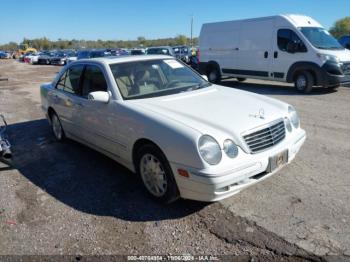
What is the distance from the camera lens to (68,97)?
5.46 metres

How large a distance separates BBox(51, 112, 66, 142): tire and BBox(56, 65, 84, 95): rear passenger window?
62 centimetres

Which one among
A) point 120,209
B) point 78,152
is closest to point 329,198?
point 120,209

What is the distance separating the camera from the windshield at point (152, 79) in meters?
4.39

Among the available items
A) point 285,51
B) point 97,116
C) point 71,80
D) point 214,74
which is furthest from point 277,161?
point 214,74

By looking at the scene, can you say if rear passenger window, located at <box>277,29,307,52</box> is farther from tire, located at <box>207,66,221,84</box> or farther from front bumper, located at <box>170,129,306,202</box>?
front bumper, located at <box>170,129,306,202</box>

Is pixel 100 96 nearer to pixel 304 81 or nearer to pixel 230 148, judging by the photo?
pixel 230 148

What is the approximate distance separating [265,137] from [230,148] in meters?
0.51

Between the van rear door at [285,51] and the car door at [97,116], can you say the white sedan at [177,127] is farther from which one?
the van rear door at [285,51]

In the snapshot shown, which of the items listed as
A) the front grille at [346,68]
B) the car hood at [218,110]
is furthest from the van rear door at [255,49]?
the car hood at [218,110]

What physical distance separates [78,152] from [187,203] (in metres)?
2.65

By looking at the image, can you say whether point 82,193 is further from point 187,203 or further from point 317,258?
point 317,258

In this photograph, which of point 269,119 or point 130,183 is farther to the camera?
point 130,183

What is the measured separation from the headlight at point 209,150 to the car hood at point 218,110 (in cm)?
7

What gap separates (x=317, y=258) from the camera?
2.82 m
